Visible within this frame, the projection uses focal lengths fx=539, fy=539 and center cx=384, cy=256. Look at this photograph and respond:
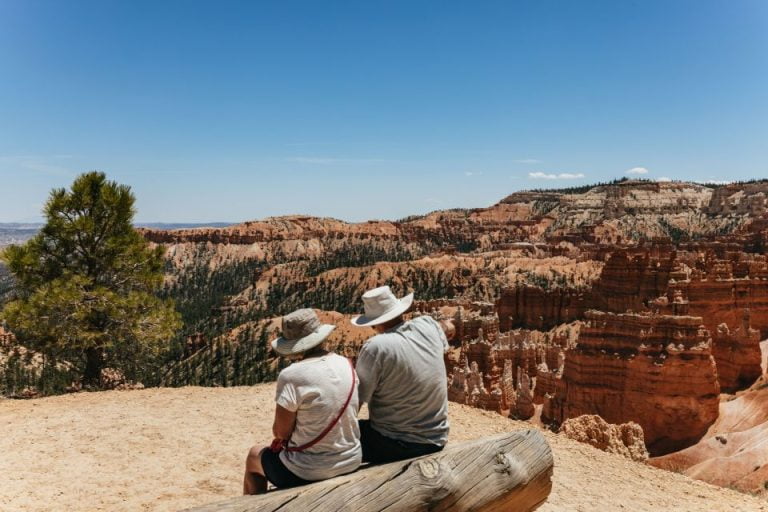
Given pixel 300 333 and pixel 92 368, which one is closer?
pixel 300 333

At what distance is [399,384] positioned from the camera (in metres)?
4.55

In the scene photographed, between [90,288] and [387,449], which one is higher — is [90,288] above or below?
above

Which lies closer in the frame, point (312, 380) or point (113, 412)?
point (312, 380)

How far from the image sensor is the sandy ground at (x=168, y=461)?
23.4 ft

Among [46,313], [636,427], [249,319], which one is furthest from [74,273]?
[249,319]

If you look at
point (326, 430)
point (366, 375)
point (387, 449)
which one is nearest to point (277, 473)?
point (326, 430)

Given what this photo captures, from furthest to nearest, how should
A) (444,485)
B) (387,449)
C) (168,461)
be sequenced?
(168,461) → (387,449) → (444,485)

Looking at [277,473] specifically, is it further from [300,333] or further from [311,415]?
[300,333]

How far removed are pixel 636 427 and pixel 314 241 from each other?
149 meters

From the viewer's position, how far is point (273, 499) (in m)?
3.90

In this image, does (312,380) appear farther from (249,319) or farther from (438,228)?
(438,228)

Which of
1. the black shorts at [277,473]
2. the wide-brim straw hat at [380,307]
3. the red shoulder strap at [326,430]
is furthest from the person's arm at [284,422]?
the wide-brim straw hat at [380,307]

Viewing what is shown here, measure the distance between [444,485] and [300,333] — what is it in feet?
5.60

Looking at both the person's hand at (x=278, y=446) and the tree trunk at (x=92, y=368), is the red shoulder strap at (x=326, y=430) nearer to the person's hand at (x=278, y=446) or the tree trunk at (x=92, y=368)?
the person's hand at (x=278, y=446)
